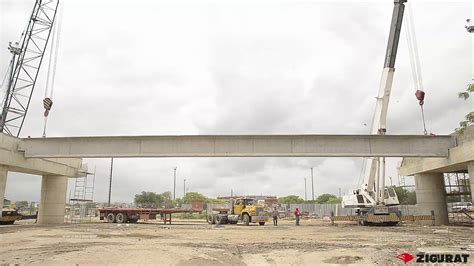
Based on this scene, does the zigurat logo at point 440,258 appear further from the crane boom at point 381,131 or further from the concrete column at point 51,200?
the concrete column at point 51,200

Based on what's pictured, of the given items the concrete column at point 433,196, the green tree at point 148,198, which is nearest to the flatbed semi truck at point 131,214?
the concrete column at point 433,196

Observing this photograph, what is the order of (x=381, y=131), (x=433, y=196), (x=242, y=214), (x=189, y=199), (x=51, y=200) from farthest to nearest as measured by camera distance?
1. (x=189, y=199)
2. (x=242, y=214)
3. (x=51, y=200)
4. (x=433, y=196)
5. (x=381, y=131)

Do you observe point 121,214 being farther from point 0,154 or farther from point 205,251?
point 205,251

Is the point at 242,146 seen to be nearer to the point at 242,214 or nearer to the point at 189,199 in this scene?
the point at 242,214

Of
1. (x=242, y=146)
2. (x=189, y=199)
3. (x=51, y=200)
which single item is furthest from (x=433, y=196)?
(x=189, y=199)

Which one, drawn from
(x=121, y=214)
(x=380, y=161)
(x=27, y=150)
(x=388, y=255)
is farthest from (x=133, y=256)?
(x=121, y=214)

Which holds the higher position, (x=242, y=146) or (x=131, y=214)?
(x=242, y=146)

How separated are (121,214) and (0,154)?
12.7m

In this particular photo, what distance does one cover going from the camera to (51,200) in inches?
1147

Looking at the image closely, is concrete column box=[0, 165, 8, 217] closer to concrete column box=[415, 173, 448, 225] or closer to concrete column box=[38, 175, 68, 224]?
concrete column box=[38, 175, 68, 224]

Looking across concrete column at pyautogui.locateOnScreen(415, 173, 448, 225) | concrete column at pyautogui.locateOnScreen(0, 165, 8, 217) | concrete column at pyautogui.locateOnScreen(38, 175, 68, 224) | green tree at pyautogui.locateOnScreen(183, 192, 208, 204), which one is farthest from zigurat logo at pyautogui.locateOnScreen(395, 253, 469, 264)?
green tree at pyautogui.locateOnScreen(183, 192, 208, 204)

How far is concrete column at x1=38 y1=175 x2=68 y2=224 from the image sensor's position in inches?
1131

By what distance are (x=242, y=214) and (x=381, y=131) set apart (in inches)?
520

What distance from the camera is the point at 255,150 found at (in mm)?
22344
